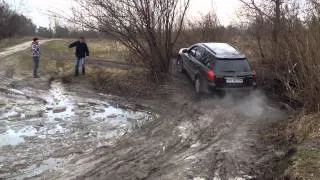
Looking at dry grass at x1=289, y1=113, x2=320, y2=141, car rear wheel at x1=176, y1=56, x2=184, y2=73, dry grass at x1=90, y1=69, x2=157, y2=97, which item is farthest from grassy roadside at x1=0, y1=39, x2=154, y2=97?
dry grass at x1=289, y1=113, x2=320, y2=141

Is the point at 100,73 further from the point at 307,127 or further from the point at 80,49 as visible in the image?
the point at 307,127

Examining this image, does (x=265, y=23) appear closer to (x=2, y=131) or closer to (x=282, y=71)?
(x=282, y=71)

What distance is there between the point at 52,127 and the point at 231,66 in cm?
643

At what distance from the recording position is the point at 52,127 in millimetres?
12180

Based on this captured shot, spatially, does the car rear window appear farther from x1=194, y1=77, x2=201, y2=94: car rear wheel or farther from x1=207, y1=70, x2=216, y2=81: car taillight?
x1=194, y1=77, x2=201, y2=94: car rear wheel

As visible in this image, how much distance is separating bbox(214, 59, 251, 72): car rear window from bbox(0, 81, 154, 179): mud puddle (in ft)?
9.76

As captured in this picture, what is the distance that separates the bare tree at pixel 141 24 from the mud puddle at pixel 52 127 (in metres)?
3.63

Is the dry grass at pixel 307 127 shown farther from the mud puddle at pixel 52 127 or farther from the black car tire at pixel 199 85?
the black car tire at pixel 199 85

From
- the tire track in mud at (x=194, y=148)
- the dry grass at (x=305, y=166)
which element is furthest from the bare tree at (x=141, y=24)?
the dry grass at (x=305, y=166)

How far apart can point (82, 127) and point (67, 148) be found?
78.7 inches

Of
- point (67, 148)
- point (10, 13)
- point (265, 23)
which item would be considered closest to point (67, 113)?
point (67, 148)

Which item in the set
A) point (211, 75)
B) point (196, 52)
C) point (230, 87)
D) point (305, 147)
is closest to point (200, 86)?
point (211, 75)

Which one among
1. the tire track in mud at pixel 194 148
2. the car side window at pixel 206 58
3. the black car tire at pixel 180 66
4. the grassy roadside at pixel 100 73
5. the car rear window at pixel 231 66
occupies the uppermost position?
the car side window at pixel 206 58

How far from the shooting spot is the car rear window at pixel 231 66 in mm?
15397
